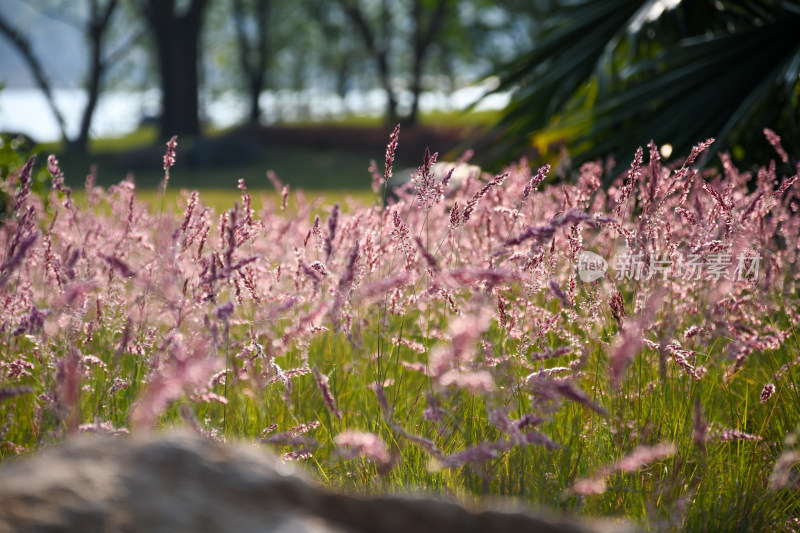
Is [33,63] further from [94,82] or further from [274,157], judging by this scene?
[274,157]

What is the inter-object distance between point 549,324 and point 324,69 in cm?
3030

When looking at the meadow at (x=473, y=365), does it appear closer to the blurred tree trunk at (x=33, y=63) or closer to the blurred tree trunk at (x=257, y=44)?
the blurred tree trunk at (x=33, y=63)

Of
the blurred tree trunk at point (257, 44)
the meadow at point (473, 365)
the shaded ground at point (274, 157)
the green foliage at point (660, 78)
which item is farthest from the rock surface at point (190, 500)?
the blurred tree trunk at point (257, 44)

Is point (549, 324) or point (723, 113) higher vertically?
point (723, 113)

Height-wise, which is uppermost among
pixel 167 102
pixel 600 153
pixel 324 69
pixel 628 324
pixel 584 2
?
pixel 324 69

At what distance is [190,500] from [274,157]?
15.4 meters

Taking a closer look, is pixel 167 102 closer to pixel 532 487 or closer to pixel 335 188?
pixel 335 188

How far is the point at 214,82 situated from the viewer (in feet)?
116

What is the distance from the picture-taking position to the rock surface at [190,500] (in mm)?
934

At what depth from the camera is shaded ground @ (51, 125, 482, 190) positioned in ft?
43.1

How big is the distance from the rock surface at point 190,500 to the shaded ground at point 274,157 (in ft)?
36.2

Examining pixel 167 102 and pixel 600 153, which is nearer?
pixel 600 153

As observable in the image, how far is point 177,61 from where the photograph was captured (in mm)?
16625

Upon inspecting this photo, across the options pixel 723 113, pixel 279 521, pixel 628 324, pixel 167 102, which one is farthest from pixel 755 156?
pixel 167 102
